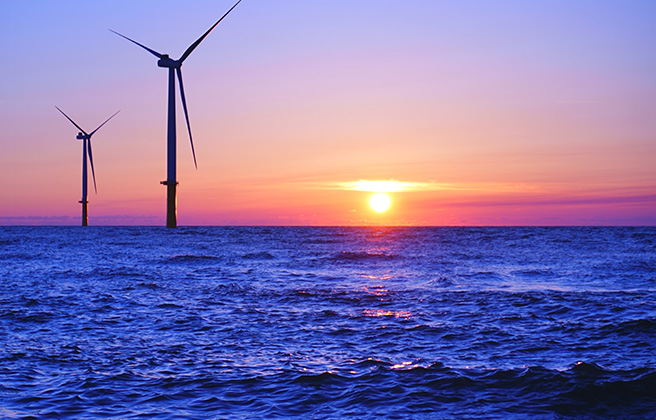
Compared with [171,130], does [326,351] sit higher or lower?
lower

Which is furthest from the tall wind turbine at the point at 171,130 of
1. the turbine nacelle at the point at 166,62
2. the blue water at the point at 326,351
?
the blue water at the point at 326,351

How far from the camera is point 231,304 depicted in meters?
23.8

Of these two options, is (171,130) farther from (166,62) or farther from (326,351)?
(326,351)

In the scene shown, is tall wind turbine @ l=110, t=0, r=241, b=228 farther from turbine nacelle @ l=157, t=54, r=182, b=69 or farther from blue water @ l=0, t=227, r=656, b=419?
blue water @ l=0, t=227, r=656, b=419

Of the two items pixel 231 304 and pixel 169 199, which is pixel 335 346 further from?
pixel 169 199

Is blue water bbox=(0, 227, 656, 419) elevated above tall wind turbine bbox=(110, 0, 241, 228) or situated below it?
below

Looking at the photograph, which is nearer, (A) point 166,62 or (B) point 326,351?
(B) point 326,351

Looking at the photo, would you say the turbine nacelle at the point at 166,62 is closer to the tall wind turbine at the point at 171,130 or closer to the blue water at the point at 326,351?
the tall wind turbine at the point at 171,130

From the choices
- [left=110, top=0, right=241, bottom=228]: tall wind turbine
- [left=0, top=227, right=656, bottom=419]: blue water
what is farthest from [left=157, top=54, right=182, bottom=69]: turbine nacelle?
[left=0, top=227, right=656, bottom=419]: blue water

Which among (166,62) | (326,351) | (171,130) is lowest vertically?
(326,351)

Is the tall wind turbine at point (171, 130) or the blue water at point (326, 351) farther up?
the tall wind turbine at point (171, 130)

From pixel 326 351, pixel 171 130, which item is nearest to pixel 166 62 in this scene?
pixel 171 130

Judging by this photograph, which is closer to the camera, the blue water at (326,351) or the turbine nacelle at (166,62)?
the blue water at (326,351)

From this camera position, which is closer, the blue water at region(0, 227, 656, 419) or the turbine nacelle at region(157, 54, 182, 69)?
the blue water at region(0, 227, 656, 419)
